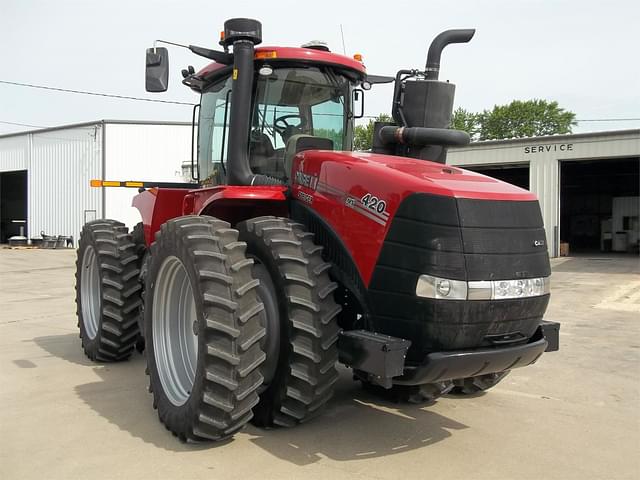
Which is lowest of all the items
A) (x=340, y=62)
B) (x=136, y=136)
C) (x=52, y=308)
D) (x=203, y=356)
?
(x=52, y=308)

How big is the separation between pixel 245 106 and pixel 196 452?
2453 mm

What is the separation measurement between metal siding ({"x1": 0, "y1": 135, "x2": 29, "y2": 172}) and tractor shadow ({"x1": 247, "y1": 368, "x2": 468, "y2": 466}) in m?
31.0

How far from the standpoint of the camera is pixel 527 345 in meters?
3.63

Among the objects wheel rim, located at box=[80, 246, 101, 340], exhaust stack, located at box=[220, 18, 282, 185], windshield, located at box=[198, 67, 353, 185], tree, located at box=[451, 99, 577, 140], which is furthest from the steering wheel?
tree, located at box=[451, 99, 577, 140]

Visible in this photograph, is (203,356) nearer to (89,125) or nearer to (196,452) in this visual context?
(196,452)

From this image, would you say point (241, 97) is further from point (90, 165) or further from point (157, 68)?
point (90, 165)

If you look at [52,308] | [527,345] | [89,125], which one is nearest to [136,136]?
[89,125]

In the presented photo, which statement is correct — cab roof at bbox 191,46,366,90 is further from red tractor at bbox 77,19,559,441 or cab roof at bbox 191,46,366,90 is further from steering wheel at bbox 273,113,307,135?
steering wheel at bbox 273,113,307,135

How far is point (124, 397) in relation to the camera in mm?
4965

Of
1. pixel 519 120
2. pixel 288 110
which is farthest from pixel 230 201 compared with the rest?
pixel 519 120

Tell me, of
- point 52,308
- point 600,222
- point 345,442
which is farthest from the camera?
point 600,222

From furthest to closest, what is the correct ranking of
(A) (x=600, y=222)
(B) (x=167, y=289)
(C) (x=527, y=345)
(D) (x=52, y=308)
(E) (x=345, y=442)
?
(A) (x=600, y=222) → (D) (x=52, y=308) → (B) (x=167, y=289) → (E) (x=345, y=442) → (C) (x=527, y=345)

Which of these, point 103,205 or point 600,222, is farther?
point 600,222

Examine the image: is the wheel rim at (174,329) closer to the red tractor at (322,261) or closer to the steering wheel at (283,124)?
the red tractor at (322,261)
